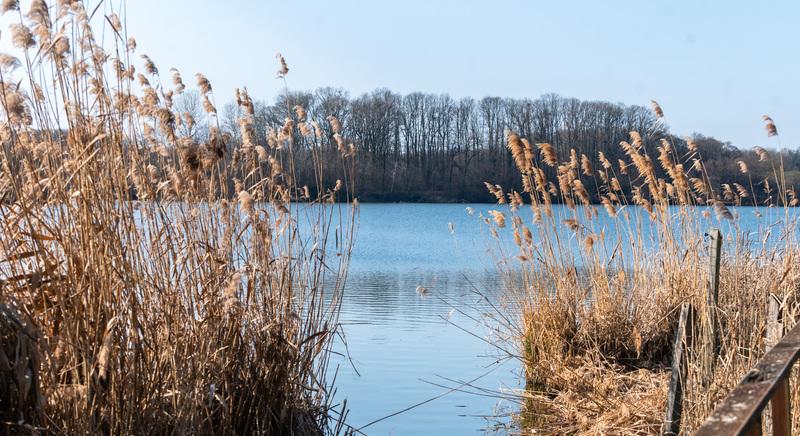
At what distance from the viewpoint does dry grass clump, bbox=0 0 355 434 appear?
2672mm

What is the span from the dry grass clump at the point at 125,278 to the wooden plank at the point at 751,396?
1.86 meters

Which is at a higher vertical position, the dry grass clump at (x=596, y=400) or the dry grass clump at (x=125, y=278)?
the dry grass clump at (x=125, y=278)

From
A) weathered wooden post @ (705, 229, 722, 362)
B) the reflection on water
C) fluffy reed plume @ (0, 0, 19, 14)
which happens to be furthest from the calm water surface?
fluffy reed plume @ (0, 0, 19, 14)


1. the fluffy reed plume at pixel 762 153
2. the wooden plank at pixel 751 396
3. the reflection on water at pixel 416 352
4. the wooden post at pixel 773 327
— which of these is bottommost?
the reflection on water at pixel 416 352

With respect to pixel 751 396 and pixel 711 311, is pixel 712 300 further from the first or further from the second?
pixel 751 396

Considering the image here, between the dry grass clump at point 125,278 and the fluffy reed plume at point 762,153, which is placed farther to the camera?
the fluffy reed plume at point 762,153

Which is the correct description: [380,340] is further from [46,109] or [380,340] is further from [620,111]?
[620,111]

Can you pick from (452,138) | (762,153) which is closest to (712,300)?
(762,153)

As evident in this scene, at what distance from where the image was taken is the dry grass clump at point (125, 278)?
2.67 metres

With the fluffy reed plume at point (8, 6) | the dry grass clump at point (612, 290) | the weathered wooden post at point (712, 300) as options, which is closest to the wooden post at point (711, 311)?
the weathered wooden post at point (712, 300)

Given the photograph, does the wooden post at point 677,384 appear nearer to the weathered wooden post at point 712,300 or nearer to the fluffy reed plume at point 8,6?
the weathered wooden post at point 712,300

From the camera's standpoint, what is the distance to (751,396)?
1.32 m

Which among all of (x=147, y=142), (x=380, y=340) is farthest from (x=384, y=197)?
(x=147, y=142)

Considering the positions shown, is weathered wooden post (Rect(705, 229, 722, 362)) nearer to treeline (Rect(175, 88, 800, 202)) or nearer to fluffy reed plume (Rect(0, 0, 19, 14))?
fluffy reed plume (Rect(0, 0, 19, 14))
